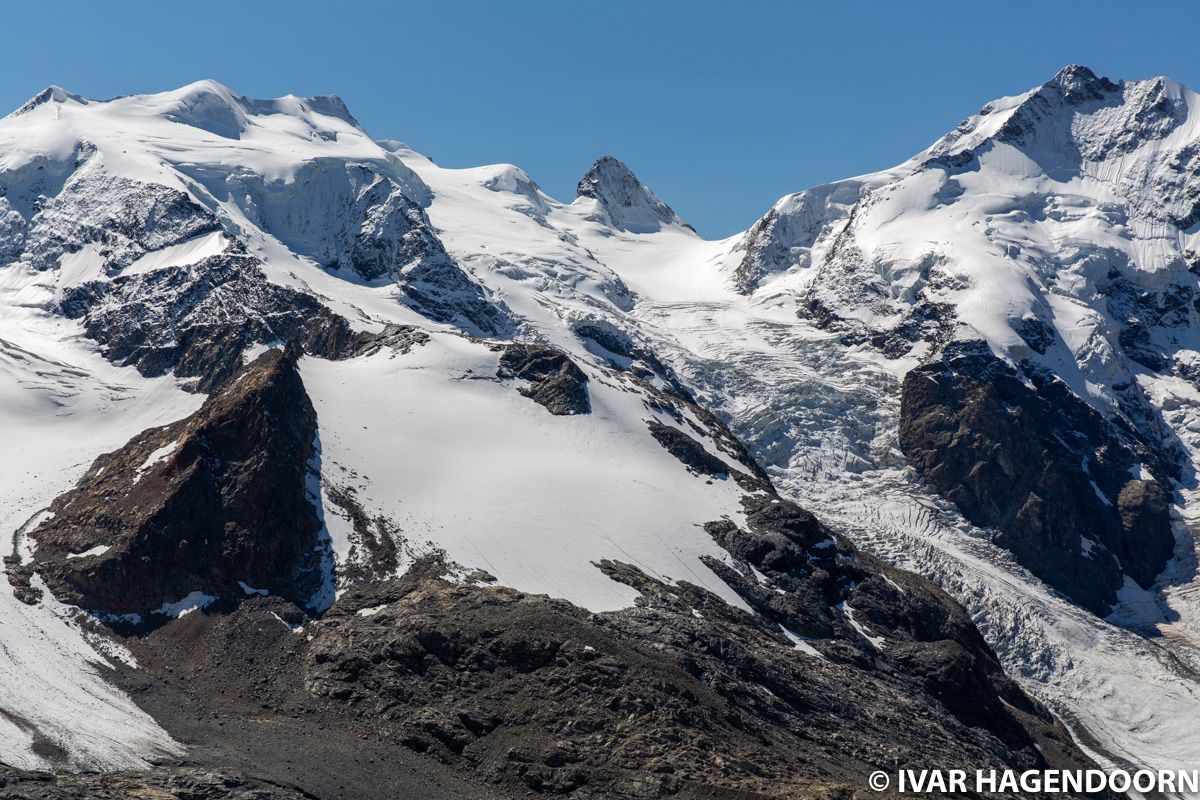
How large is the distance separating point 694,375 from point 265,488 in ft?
328

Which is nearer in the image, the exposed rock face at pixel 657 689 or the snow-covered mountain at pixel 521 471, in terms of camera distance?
the exposed rock face at pixel 657 689

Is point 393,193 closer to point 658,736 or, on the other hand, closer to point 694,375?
point 694,375

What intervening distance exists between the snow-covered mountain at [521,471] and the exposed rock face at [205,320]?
1.45 ft

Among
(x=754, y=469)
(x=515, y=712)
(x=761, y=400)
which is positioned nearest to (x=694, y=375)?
(x=761, y=400)

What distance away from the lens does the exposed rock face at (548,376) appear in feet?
426

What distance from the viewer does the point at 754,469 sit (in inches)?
5527

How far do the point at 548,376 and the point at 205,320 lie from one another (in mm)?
37798

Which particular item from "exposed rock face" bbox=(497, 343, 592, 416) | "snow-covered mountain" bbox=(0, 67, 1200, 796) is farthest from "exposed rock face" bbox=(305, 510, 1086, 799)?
"exposed rock face" bbox=(497, 343, 592, 416)

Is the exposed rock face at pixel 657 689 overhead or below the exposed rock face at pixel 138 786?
overhead

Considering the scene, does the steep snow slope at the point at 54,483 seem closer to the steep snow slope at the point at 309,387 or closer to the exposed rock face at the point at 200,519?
the steep snow slope at the point at 309,387

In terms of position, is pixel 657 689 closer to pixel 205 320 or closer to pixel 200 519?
pixel 200 519

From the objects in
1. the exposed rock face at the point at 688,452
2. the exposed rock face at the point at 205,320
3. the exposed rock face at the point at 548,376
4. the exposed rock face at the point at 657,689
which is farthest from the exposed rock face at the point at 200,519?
the exposed rock face at the point at 688,452

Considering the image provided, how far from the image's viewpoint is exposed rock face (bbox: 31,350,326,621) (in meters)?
87.9

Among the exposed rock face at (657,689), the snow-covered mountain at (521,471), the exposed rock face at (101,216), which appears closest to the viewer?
the exposed rock face at (657,689)
